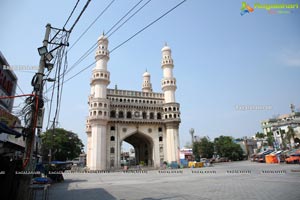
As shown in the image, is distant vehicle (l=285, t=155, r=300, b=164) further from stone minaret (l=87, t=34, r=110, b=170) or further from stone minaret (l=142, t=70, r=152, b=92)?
stone minaret (l=142, t=70, r=152, b=92)

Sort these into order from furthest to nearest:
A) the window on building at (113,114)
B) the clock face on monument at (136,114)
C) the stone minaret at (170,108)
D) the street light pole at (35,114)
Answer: the clock face on monument at (136,114), the window on building at (113,114), the stone minaret at (170,108), the street light pole at (35,114)

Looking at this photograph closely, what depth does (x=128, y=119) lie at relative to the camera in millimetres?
45062

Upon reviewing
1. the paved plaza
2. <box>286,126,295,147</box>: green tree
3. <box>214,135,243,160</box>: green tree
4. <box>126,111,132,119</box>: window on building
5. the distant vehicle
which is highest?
<box>126,111,132,119</box>: window on building

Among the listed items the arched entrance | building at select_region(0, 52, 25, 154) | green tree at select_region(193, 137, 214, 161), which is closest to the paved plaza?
building at select_region(0, 52, 25, 154)

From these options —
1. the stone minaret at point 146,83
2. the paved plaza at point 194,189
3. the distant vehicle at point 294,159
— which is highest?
the stone minaret at point 146,83

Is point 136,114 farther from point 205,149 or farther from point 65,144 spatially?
point 205,149

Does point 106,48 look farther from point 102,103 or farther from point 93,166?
point 93,166

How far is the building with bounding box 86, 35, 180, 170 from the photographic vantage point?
1626 inches

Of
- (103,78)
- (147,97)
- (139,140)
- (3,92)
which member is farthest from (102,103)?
(3,92)

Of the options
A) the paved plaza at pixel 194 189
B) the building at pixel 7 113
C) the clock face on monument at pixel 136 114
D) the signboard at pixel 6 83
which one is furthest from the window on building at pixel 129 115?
the signboard at pixel 6 83

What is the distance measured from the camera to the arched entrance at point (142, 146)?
48306mm

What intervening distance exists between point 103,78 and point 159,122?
16197 millimetres

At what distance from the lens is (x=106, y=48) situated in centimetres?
4675

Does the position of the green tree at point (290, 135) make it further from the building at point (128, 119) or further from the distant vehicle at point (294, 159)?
the building at point (128, 119)
